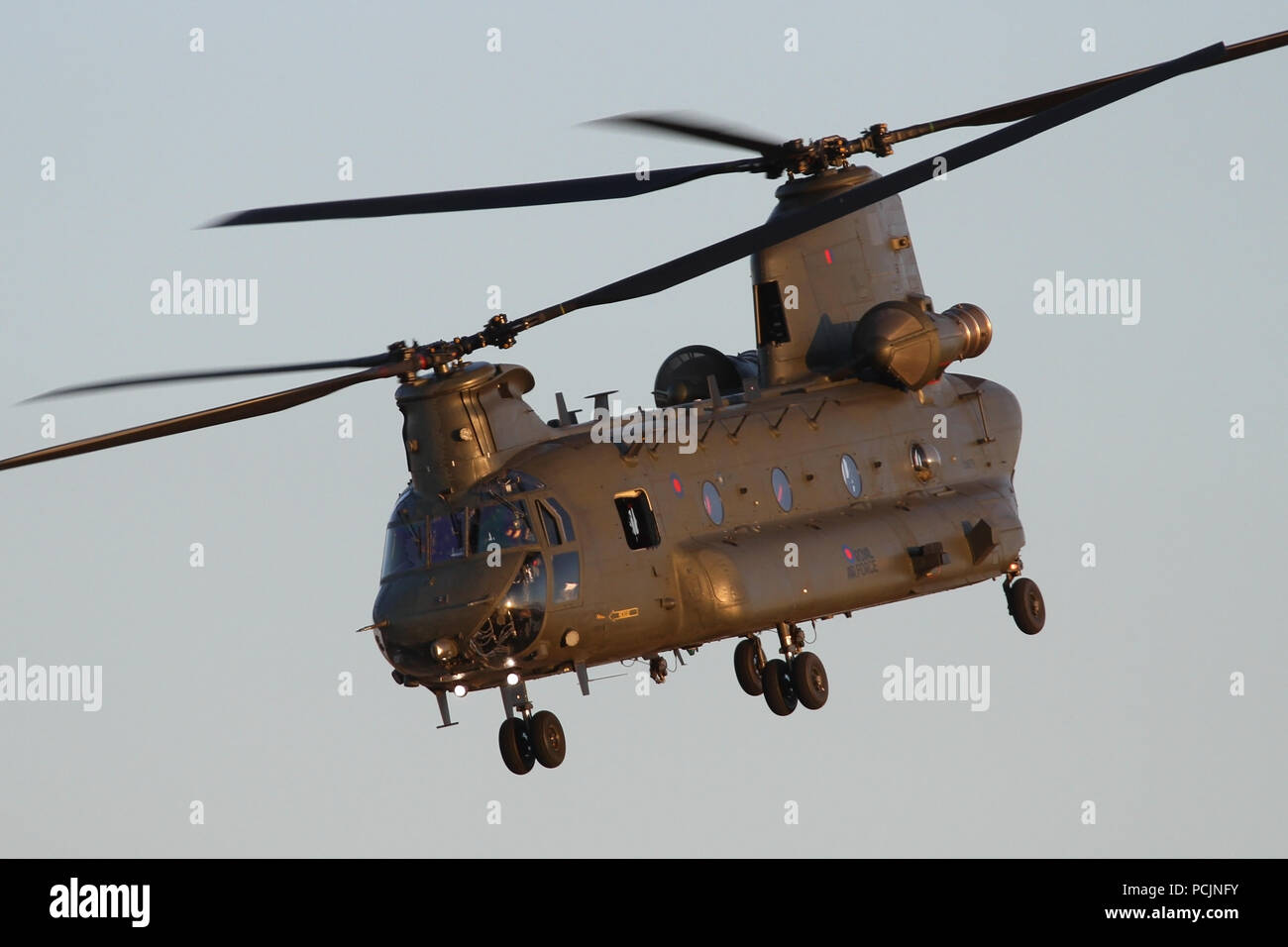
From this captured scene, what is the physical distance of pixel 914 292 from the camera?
49469mm

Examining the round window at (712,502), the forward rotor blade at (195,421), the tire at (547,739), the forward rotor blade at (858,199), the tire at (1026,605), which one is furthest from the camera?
the tire at (1026,605)

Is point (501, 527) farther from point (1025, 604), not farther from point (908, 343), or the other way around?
point (1025, 604)

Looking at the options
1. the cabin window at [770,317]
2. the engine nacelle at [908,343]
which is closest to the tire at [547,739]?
the engine nacelle at [908,343]

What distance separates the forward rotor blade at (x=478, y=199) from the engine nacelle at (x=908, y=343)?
190 inches

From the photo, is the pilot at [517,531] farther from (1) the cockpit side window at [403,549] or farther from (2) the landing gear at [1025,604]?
(2) the landing gear at [1025,604]

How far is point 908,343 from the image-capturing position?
46500 millimetres

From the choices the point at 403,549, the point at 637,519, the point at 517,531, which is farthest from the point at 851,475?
the point at 403,549

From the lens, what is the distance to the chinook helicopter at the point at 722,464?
39.9 metres

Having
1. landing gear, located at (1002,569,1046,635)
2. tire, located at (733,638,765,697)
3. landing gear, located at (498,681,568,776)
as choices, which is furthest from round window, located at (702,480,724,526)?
landing gear, located at (1002,569,1046,635)

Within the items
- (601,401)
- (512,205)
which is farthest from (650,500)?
(512,205)

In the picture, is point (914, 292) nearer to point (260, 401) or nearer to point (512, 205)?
point (512, 205)

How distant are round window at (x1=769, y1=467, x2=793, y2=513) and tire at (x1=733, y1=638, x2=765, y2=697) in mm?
2678
